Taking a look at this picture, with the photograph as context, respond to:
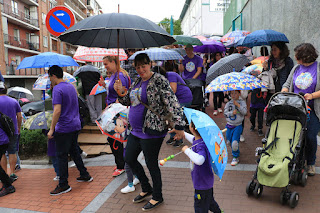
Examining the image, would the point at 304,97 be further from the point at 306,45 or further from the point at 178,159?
the point at 178,159

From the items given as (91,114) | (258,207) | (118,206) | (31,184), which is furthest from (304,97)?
(91,114)

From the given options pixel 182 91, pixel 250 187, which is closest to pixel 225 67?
pixel 182 91

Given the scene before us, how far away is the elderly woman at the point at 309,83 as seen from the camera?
413cm

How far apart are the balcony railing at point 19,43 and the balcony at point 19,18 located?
1.95 meters

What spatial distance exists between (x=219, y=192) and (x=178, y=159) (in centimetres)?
159

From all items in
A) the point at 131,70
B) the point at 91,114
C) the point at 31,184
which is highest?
the point at 131,70

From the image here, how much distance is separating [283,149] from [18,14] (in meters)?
37.5

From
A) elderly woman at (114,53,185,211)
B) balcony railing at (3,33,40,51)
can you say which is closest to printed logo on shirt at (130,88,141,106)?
elderly woman at (114,53,185,211)

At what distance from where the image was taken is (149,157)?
3.66m

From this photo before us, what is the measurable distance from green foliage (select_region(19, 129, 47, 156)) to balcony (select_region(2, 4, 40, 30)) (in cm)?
2833

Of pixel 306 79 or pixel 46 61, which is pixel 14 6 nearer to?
pixel 46 61

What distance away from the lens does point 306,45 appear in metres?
4.15

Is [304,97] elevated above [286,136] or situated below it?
above

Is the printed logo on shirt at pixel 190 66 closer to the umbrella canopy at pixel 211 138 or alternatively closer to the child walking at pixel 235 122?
the child walking at pixel 235 122
